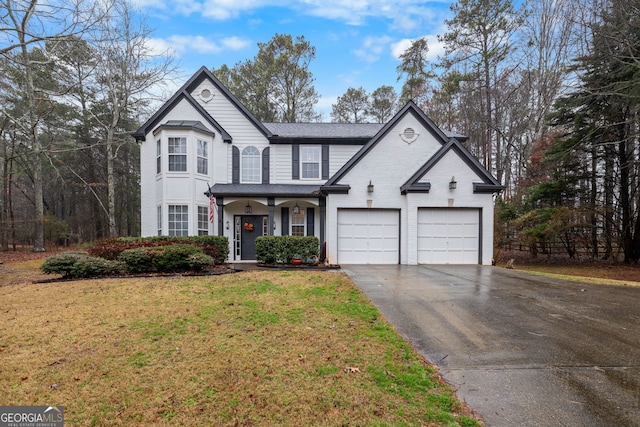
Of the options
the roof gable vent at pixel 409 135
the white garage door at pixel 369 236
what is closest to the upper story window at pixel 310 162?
the white garage door at pixel 369 236

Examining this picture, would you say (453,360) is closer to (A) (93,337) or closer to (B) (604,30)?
(A) (93,337)

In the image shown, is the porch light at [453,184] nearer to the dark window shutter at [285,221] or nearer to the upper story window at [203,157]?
the dark window shutter at [285,221]

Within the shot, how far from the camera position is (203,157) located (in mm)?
13242

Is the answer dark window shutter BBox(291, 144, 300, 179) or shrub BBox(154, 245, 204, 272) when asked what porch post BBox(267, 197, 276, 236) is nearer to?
dark window shutter BBox(291, 144, 300, 179)

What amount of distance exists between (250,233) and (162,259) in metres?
4.89

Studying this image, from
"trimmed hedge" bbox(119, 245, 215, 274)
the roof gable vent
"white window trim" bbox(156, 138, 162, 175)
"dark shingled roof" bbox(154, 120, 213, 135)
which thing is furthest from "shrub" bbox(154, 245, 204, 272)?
the roof gable vent

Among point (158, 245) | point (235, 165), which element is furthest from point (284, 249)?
point (235, 165)

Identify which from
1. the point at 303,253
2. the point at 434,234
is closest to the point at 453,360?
the point at 303,253

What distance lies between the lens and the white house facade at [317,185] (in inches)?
474

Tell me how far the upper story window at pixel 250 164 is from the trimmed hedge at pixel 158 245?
368 centimetres

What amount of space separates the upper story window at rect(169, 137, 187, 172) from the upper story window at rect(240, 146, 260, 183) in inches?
98.9

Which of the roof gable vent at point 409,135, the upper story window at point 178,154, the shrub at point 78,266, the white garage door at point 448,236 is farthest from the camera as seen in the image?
the upper story window at point 178,154

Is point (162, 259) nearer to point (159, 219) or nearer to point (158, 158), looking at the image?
point (159, 219)

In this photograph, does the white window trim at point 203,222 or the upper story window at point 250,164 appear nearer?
the white window trim at point 203,222
